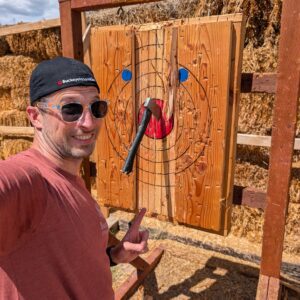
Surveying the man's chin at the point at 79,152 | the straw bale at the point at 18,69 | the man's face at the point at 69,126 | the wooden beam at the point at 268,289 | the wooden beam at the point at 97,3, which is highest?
the wooden beam at the point at 97,3

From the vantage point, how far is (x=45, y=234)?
44.3 inches

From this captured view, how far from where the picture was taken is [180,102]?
7.48 feet

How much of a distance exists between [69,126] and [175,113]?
1.10 metres

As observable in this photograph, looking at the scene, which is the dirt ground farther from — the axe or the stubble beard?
the stubble beard

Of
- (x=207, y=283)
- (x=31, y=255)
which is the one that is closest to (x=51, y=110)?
(x=31, y=255)

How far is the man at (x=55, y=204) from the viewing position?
1054 mm

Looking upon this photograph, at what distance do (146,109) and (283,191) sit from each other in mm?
1075

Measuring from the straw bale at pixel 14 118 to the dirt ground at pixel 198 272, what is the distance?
3.17 m

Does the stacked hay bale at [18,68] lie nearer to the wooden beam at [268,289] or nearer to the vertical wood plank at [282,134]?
the vertical wood plank at [282,134]

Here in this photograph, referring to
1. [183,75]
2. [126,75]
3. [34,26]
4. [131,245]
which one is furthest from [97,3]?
[34,26]

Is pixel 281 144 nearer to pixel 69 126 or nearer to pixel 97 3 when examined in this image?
pixel 69 126

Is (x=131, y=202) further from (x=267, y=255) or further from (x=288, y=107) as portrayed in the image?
(x=288, y=107)

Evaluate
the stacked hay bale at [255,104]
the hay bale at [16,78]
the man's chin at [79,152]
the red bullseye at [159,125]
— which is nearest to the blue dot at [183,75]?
the red bullseye at [159,125]

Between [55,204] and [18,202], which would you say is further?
[55,204]
